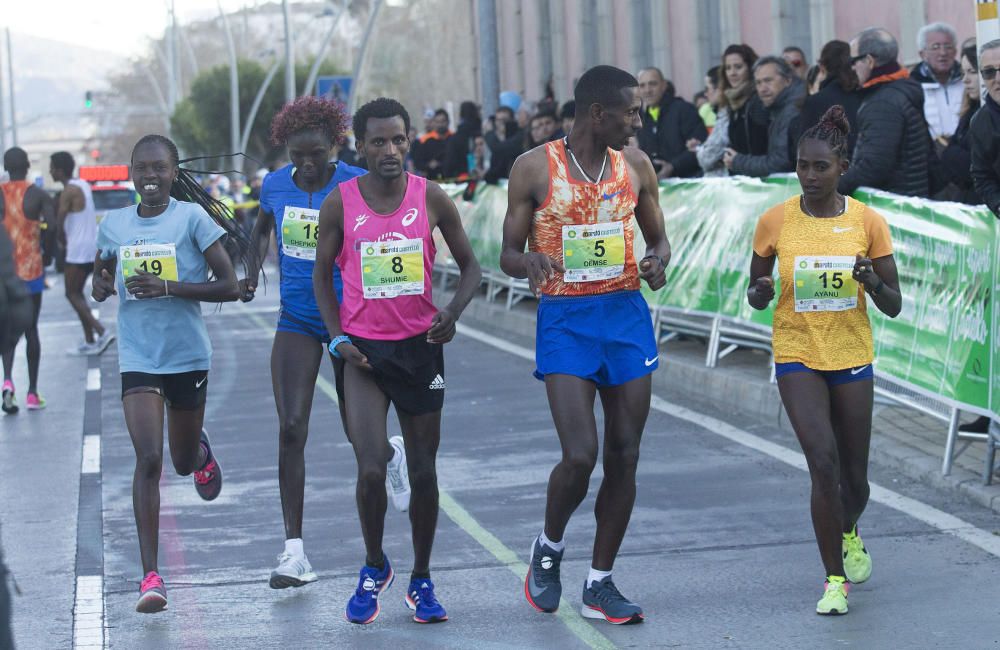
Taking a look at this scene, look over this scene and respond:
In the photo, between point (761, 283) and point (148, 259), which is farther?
point (148, 259)

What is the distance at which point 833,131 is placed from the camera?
6.99 m

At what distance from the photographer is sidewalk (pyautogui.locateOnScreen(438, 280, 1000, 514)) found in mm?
8992

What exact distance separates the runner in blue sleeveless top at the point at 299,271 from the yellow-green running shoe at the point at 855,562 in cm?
188

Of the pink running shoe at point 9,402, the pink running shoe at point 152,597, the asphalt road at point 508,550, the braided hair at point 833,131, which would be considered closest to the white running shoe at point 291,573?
the asphalt road at point 508,550

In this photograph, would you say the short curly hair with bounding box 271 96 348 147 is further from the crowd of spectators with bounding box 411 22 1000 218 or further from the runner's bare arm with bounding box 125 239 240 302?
the crowd of spectators with bounding box 411 22 1000 218

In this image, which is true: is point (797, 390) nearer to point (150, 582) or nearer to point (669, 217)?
point (150, 582)

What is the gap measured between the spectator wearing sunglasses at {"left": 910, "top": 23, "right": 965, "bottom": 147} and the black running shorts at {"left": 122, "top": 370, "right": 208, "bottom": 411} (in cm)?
584

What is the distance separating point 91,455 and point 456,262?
5073 millimetres

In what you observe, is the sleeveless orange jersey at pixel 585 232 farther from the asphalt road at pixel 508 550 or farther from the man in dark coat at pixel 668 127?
the man in dark coat at pixel 668 127

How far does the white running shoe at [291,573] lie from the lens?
7363mm

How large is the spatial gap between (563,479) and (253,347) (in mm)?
11610

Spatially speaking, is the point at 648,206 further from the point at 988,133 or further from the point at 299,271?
the point at 988,133

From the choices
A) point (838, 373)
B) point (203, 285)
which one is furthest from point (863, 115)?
point (203, 285)

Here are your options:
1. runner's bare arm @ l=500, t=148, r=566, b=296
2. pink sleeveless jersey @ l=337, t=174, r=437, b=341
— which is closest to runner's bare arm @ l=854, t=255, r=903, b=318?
runner's bare arm @ l=500, t=148, r=566, b=296
